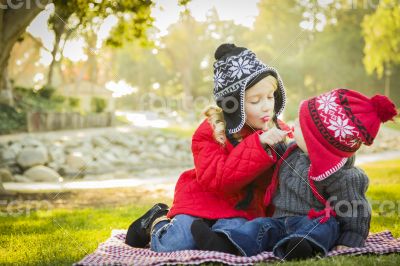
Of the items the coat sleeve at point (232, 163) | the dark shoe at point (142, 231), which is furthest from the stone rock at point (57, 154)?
the coat sleeve at point (232, 163)

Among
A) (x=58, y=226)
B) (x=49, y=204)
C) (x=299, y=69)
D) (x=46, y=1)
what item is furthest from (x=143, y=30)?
(x=299, y=69)

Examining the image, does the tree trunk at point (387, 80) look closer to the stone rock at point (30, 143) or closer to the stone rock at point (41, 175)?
Result: the stone rock at point (30, 143)

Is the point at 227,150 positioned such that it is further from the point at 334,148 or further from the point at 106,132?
the point at 106,132

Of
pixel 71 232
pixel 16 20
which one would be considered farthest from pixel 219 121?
pixel 16 20

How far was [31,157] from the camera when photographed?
11.7 metres

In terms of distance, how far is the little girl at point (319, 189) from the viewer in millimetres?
2775

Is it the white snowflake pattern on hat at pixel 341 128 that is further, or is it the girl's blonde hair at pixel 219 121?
the girl's blonde hair at pixel 219 121

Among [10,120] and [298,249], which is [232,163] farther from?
[10,120]

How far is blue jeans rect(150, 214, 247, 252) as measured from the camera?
3072mm

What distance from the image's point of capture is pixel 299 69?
2483 centimetres

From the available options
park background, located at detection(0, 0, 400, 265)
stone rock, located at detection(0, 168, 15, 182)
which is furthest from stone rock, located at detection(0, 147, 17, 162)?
stone rock, located at detection(0, 168, 15, 182)

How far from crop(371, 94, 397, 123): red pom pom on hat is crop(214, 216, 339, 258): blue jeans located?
66cm

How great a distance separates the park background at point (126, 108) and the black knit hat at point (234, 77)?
1.10 m

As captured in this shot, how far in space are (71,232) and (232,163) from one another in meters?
1.93
